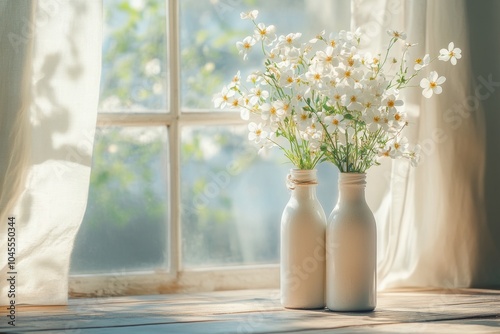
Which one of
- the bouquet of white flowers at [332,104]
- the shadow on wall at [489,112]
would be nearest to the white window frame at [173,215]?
the bouquet of white flowers at [332,104]

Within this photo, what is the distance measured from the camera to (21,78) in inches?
78.6

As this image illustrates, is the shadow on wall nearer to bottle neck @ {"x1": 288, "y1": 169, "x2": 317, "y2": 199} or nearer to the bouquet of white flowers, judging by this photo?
the bouquet of white flowers

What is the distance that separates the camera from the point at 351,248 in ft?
6.29

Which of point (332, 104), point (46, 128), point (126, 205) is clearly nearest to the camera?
point (332, 104)

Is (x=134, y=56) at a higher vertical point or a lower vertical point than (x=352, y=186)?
higher

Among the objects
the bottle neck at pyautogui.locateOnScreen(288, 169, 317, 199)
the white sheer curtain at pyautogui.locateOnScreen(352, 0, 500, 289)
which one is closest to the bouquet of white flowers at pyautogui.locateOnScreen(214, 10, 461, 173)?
the bottle neck at pyautogui.locateOnScreen(288, 169, 317, 199)

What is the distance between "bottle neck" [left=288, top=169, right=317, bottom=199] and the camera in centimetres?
196

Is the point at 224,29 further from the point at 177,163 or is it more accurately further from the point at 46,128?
the point at 46,128

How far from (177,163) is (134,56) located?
30 cm

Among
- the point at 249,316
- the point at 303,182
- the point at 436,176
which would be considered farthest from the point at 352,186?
the point at 436,176

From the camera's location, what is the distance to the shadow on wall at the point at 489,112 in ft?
7.53

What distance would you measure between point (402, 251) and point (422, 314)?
428 mm

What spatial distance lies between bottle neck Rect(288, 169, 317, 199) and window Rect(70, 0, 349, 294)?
1.43 feet

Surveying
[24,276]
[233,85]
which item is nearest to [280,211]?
[233,85]
